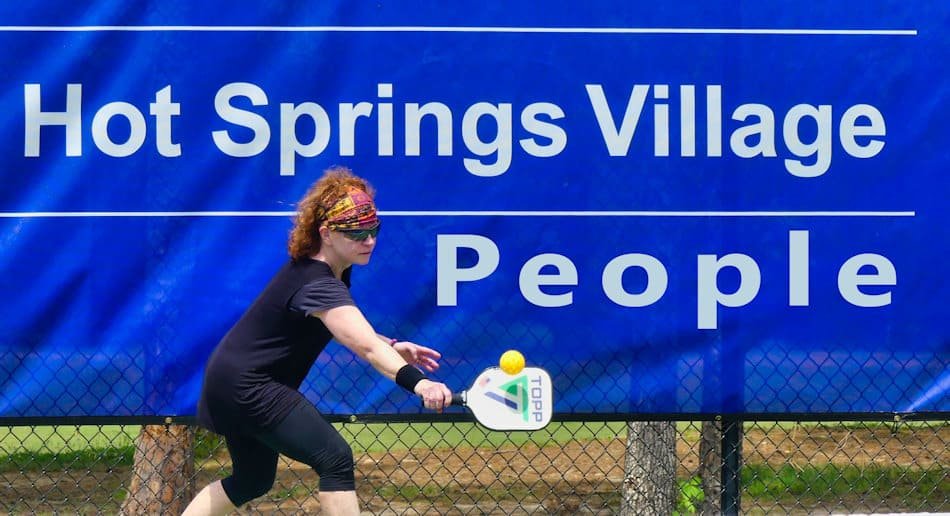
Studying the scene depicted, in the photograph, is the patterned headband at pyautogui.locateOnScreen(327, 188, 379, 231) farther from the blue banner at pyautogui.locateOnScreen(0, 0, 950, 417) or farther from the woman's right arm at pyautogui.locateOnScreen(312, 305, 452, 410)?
the blue banner at pyautogui.locateOnScreen(0, 0, 950, 417)

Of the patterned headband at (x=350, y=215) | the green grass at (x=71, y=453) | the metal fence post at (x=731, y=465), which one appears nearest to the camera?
the patterned headband at (x=350, y=215)

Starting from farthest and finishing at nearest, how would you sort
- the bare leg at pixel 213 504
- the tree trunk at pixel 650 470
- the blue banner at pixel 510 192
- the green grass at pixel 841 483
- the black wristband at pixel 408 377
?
the green grass at pixel 841 483
the tree trunk at pixel 650 470
the blue banner at pixel 510 192
the bare leg at pixel 213 504
the black wristband at pixel 408 377

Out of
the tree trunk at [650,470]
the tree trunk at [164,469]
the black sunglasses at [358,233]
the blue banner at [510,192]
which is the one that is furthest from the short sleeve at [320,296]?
the tree trunk at [650,470]

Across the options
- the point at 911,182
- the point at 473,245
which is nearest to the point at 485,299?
the point at 473,245

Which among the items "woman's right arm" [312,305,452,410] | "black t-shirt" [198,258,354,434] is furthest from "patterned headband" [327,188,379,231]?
"woman's right arm" [312,305,452,410]

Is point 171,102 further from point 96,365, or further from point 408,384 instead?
point 408,384

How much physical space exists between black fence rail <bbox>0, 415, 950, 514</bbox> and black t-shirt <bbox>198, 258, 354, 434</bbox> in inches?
38.0

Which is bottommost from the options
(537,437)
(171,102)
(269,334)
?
(537,437)

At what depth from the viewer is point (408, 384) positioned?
3.89m

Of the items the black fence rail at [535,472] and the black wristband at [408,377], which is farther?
the black fence rail at [535,472]

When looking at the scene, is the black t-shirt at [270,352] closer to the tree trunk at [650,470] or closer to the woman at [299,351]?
the woman at [299,351]

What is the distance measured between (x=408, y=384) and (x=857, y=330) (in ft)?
6.87

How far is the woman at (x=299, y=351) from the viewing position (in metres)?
Answer: 4.04

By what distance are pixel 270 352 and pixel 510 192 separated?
1.33m
